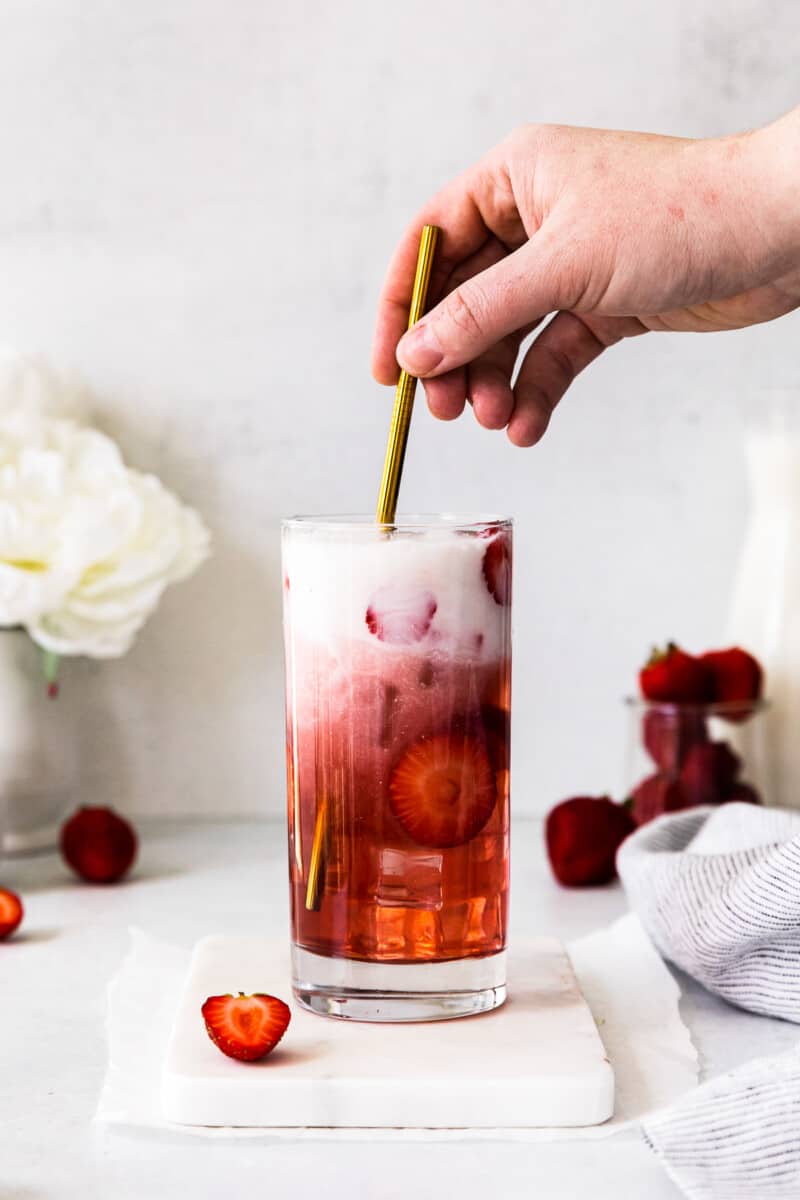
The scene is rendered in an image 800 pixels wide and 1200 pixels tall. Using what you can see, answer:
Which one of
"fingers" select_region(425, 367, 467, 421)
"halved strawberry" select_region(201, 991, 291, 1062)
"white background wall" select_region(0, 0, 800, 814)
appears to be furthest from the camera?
"white background wall" select_region(0, 0, 800, 814)

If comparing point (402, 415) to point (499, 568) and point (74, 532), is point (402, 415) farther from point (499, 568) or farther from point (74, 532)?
point (74, 532)

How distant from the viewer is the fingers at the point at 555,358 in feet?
3.44

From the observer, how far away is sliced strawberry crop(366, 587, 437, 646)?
31.1 inches

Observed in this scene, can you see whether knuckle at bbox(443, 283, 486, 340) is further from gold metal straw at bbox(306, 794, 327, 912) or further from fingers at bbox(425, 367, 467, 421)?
gold metal straw at bbox(306, 794, 327, 912)

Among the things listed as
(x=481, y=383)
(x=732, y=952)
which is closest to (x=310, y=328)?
(x=481, y=383)

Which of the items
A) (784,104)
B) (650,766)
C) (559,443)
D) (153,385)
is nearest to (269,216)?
(153,385)

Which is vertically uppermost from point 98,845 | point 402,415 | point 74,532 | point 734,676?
point 402,415

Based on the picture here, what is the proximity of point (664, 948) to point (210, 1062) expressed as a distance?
352 mm

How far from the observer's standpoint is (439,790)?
2.65 feet

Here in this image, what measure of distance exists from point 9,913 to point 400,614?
0.47 meters

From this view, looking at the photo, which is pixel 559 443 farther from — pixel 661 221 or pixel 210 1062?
pixel 210 1062

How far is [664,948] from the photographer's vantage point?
0.96m

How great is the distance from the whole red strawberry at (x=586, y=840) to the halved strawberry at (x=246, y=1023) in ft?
1.62

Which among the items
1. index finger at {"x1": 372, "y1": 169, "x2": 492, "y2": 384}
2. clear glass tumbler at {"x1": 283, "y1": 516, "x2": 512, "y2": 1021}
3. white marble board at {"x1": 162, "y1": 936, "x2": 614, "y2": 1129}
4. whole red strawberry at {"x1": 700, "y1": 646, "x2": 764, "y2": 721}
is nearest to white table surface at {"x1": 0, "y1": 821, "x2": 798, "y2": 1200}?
white marble board at {"x1": 162, "y1": 936, "x2": 614, "y2": 1129}
